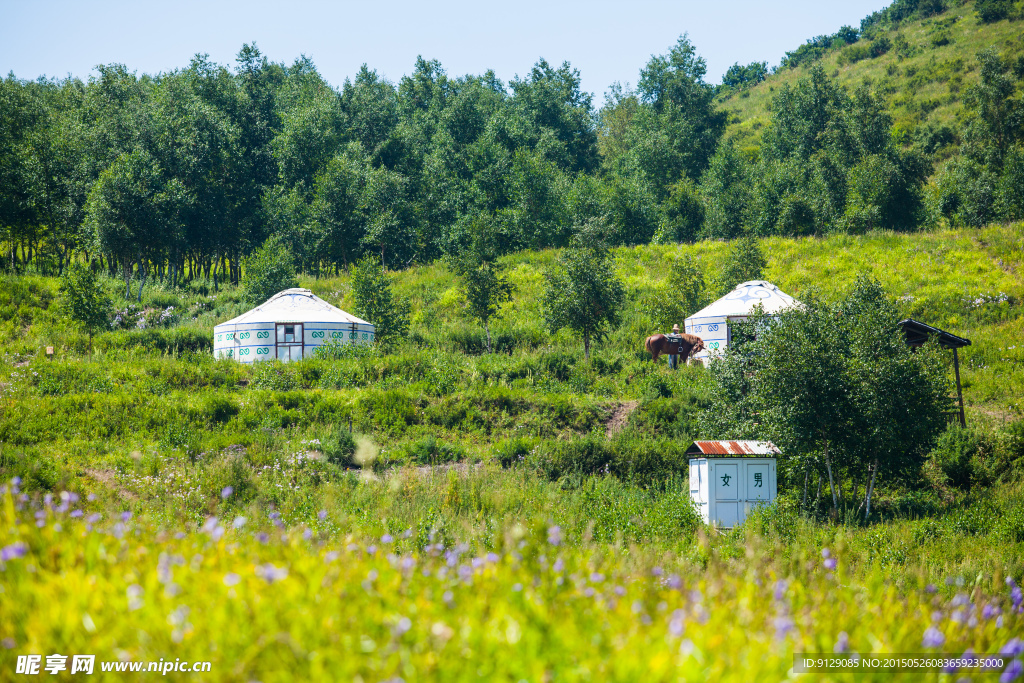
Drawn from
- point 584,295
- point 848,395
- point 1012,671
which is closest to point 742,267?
point 584,295

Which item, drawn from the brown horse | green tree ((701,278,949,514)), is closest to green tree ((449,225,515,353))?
the brown horse

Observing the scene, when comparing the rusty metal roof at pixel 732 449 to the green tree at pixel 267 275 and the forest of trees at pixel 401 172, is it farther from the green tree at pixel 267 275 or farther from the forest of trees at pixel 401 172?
the green tree at pixel 267 275

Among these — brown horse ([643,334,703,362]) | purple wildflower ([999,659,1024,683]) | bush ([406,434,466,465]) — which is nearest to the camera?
purple wildflower ([999,659,1024,683])

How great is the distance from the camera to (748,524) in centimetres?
1104

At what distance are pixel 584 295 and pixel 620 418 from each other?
21.9 feet

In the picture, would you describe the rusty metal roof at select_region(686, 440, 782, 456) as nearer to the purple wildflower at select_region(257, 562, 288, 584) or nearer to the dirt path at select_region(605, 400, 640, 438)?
the dirt path at select_region(605, 400, 640, 438)

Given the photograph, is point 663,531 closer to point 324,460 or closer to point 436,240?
point 324,460

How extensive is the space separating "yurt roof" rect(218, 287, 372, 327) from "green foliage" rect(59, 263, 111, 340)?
429cm

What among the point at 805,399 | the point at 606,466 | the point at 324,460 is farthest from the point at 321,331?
the point at 805,399

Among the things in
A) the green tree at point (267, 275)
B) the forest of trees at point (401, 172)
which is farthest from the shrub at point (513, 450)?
the green tree at point (267, 275)

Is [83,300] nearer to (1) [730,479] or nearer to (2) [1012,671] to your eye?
(1) [730,479]

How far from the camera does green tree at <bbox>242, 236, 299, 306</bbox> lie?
35094 millimetres

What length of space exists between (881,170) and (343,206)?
33224 millimetres

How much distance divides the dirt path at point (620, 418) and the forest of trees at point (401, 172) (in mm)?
15258
